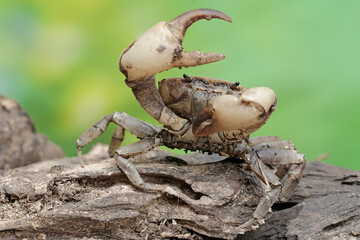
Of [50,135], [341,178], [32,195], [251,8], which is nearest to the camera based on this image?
[32,195]

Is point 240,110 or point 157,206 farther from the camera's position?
point 157,206

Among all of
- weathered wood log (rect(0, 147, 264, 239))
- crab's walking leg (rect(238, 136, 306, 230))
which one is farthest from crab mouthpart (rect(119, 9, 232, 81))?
crab's walking leg (rect(238, 136, 306, 230))

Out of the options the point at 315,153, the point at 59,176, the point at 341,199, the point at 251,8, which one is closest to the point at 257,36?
the point at 251,8

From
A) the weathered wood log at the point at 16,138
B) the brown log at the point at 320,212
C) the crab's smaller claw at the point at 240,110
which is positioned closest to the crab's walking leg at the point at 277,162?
the brown log at the point at 320,212

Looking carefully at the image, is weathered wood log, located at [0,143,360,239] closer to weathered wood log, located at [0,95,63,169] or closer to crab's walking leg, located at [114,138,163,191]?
crab's walking leg, located at [114,138,163,191]

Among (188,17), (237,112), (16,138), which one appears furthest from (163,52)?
(16,138)

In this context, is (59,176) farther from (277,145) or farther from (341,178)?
(341,178)

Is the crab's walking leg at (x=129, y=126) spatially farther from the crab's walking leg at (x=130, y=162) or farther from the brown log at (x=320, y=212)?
the brown log at (x=320, y=212)

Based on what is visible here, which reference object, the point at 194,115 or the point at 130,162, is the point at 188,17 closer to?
the point at 194,115
